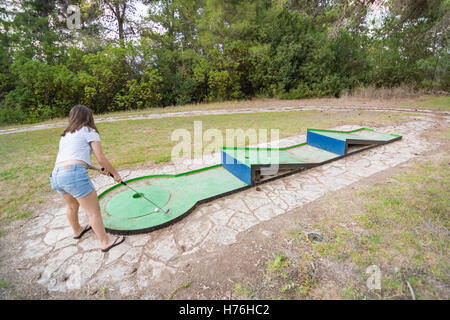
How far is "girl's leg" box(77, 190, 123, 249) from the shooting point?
195cm

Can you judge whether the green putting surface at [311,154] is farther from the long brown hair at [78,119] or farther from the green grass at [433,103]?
the green grass at [433,103]

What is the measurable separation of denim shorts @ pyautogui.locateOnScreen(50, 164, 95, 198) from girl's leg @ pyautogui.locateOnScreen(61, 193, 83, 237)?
199 millimetres

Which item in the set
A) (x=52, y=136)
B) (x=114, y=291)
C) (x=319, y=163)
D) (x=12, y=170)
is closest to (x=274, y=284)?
(x=114, y=291)

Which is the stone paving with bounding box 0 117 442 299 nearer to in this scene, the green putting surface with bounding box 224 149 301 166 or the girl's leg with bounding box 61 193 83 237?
the girl's leg with bounding box 61 193 83 237

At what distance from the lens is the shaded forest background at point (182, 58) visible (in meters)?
11.5

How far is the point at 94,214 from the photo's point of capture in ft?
6.65

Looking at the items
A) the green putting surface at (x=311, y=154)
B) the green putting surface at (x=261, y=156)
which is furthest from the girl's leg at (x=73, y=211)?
the green putting surface at (x=311, y=154)

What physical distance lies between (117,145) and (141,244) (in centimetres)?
410

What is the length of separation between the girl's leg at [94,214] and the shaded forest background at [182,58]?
1216cm

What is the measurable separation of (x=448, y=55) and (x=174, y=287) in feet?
59.3

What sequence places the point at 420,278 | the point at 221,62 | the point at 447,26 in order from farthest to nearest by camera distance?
the point at 221,62, the point at 447,26, the point at 420,278

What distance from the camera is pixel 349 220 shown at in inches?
97.7

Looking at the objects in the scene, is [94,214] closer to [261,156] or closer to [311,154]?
[261,156]

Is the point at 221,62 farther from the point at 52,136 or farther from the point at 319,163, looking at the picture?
the point at 319,163
